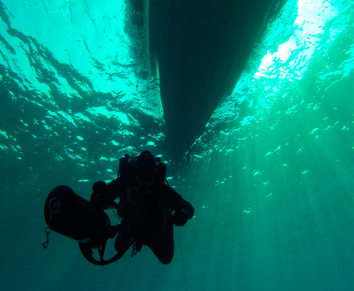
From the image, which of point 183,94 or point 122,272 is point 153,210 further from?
point 122,272

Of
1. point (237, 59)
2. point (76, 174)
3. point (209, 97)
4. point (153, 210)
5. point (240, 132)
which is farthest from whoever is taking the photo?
point (76, 174)

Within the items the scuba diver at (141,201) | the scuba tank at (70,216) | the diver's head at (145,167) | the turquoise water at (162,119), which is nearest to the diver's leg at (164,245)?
the scuba diver at (141,201)

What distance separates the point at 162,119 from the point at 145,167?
635cm

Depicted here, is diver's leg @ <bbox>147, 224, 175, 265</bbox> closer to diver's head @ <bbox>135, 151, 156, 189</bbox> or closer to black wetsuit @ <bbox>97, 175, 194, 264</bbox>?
black wetsuit @ <bbox>97, 175, 194, 264</bbox>

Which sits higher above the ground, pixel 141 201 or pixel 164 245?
pixel 141 201

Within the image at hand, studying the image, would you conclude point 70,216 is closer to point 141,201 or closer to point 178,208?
point 141,201

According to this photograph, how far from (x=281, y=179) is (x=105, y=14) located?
19060 mm

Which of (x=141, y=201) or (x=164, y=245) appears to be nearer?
(x=141, y=201)

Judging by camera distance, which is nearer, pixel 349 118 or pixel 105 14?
pixel 105 14

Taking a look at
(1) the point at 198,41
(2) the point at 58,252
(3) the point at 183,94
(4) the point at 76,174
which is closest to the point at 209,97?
(3) the point at 183,94

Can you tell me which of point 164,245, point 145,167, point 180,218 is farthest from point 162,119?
point 180,218

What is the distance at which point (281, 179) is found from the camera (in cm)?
1873

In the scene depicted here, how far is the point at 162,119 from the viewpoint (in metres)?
9.42

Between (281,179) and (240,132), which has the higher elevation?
(281,179)
